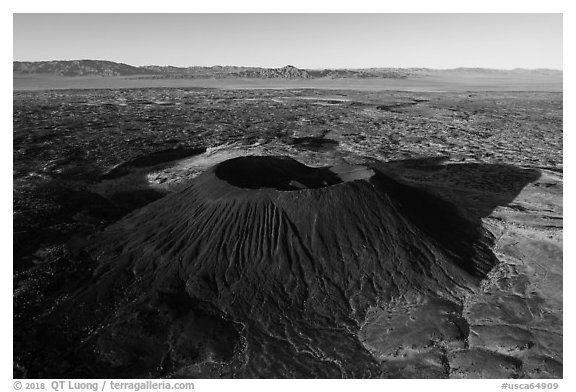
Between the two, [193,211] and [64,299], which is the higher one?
[193,211]

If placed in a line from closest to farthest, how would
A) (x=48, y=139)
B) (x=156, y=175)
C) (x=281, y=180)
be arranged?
(x=281, y=180) → (x=156, y=175) → (x=48, y=139)

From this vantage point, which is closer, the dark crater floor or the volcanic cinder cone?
the dark crater floor

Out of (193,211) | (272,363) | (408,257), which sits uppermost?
(193,211)

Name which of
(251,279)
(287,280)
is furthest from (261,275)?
(287,280)

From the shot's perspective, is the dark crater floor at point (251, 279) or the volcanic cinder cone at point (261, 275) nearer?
the dark crater floor at point (251, 279)

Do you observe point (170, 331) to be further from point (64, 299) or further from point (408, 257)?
point (408, 257)

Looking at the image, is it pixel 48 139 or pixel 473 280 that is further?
pixel 48 139

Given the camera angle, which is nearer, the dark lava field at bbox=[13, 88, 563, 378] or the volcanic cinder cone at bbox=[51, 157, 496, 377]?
the dark lava field at bbox=[13, 88, 563, 378]
